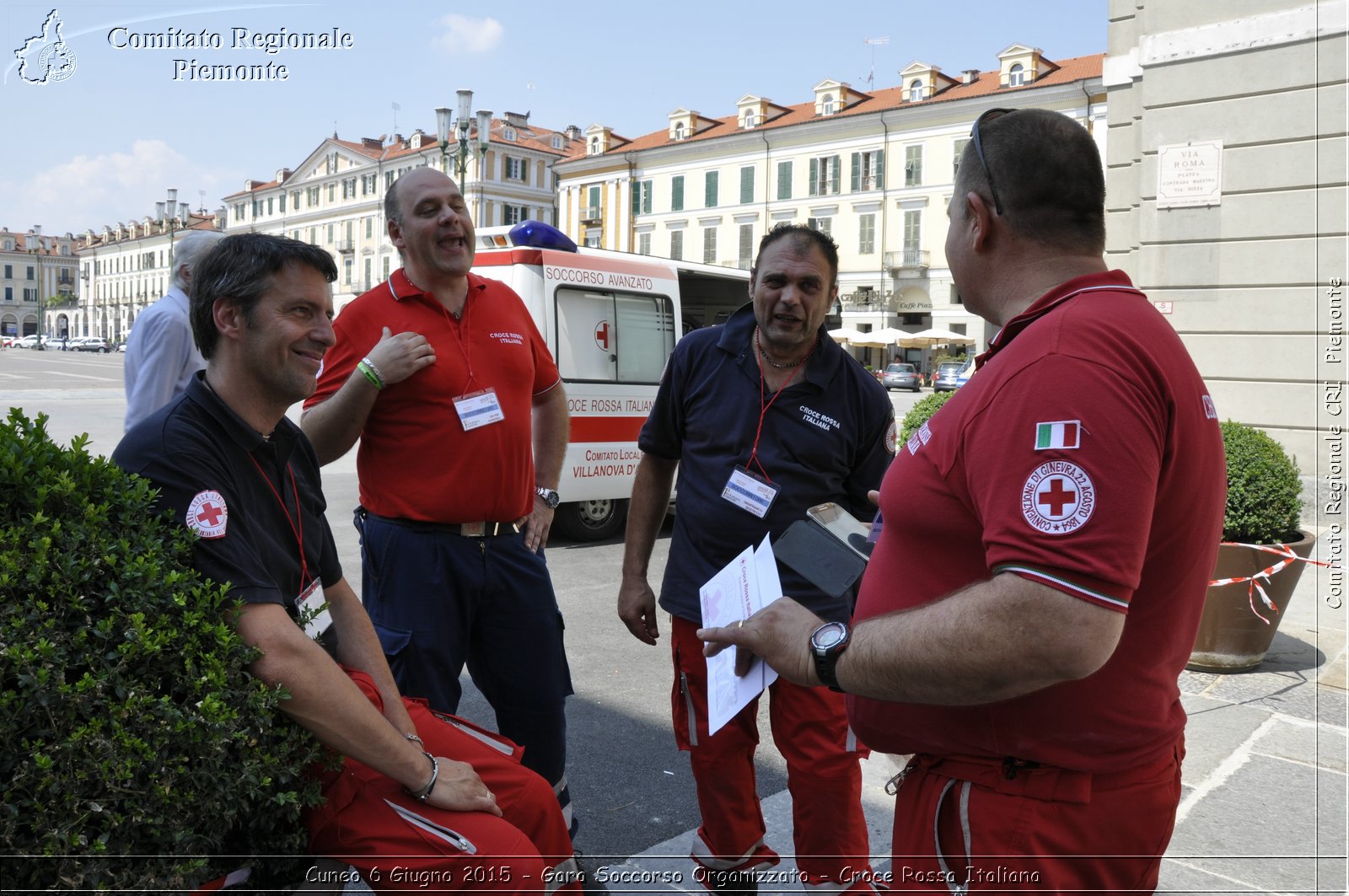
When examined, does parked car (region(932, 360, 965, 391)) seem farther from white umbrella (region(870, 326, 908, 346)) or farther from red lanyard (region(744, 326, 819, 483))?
red lanyard (region(744, 326, 819, 483))

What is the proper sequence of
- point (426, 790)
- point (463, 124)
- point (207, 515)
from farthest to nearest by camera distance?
1. point (463, 124)
2. point (426, 790)
3. point (207, 515)

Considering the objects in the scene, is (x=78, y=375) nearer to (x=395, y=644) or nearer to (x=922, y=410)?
(x=922, y=410)

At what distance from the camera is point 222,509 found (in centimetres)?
190

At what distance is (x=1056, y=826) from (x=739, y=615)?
2.12 feet

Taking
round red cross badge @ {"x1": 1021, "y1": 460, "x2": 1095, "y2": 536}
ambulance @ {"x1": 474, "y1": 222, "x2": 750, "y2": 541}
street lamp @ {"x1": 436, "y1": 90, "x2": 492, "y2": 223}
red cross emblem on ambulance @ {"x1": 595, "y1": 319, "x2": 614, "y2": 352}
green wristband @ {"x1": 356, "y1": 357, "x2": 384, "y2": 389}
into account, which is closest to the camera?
round red cross badge @ {"x1": 1021, "y1": 460, "x2": 1095, "y2": 536}

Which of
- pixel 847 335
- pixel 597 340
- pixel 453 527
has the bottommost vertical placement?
pixel 453 527

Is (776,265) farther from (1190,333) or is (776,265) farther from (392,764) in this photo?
(1190,333)

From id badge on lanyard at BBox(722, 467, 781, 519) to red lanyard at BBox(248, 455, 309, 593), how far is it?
119 cm

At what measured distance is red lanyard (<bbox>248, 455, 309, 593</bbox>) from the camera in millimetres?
2158

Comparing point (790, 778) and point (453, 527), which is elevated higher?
point (453, 527)

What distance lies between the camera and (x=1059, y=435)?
134 centimetres

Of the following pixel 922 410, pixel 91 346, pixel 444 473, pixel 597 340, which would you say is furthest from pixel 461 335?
pixel 91 346

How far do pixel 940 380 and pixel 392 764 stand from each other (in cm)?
3956

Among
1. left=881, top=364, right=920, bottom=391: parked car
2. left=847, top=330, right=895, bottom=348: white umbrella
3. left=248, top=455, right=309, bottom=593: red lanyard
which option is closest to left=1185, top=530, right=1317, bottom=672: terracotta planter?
left=248, top=455, right=309, bottom=593: red lanyard
